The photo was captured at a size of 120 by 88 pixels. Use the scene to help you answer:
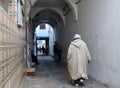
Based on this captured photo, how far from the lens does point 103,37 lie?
281 inches

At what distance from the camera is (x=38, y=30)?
115 feet

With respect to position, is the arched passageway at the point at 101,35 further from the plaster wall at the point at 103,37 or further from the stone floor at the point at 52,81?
the stone floor at the point at 52,81

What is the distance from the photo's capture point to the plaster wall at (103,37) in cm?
603

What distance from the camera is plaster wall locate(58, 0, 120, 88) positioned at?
6029mm

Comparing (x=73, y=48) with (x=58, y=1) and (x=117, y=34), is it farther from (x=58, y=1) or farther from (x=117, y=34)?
(x=58, y=1)

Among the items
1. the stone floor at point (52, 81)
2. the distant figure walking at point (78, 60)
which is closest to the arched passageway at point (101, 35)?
the stone floor at point (52, 81)

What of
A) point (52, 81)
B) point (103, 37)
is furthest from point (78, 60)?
point (52, 81)

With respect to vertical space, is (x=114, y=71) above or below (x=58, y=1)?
below

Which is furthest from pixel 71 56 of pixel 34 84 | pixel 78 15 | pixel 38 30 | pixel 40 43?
pixel 40 43

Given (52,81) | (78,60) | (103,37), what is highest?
(103,37)

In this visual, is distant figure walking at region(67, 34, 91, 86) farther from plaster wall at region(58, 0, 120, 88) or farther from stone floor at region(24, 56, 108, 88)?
plaster wall at region(58, 0, 120, 88)

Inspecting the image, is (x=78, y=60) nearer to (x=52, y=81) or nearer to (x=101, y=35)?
(x=101, y=35)

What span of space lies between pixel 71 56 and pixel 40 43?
40215mm

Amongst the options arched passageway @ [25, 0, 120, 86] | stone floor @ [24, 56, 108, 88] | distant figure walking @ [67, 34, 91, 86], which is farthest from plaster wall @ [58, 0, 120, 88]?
distant figure walking @ [67, 34, 91, 86]
